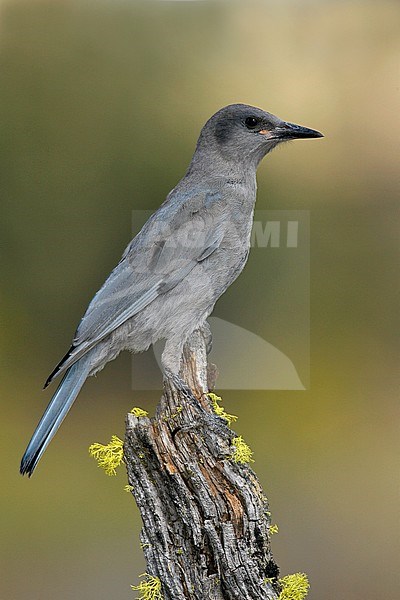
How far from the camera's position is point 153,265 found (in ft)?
9.57

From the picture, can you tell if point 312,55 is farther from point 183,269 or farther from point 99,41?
point 183,269

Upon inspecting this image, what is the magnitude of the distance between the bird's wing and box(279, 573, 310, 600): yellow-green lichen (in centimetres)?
93

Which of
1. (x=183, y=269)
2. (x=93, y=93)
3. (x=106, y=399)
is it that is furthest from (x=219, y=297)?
(x=93, y=93)

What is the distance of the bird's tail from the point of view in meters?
2.79

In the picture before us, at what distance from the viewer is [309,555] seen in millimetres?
3301

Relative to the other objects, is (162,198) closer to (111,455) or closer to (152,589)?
(111,455)

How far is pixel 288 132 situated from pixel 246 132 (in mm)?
139

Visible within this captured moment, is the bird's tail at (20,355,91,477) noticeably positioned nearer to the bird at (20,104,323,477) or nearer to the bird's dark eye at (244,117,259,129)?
the bird at (20,104,323,477)

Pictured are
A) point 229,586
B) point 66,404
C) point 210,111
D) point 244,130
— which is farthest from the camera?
point 210,111

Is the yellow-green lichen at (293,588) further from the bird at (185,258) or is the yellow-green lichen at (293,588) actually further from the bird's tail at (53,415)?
the bird's tail at (53,415)

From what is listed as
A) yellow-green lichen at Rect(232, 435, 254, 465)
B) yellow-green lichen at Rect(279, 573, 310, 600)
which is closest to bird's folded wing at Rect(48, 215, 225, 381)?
yellow-green lichen at Rect(232, 435, 254, 465)

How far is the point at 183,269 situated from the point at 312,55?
96 cm

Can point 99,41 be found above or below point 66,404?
above

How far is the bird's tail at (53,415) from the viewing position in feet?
9.14
